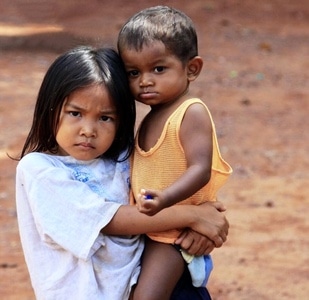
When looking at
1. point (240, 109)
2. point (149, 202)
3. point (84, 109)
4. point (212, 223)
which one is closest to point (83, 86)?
point (84, 109)

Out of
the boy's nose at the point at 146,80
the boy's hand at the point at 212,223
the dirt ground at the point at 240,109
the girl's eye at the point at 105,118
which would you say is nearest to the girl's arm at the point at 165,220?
the boy's hand at the point at 212,223

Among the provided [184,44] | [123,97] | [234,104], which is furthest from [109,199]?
[234,104]

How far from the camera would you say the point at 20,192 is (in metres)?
2.95

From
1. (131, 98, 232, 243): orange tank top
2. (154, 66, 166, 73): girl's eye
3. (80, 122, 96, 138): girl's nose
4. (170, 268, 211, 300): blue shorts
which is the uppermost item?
(154, 66, 166, 73): girl's eye

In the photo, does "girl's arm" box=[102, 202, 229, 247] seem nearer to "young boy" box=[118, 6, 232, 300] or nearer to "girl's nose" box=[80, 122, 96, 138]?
"young boy" box=[118, 6, 232, 300]

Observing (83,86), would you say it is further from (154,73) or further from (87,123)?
(154,73)

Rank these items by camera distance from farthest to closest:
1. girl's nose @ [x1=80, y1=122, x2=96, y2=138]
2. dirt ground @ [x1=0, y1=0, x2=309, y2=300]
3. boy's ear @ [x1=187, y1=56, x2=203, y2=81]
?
dirt ground @ [x1=0, y1=0, x2=309, y2=300]
boy's ear @ [x1=187, y1=56, x2=203, y2=81]
girl's nose @ [x1=80, y1=122, x2=96, y2=138]

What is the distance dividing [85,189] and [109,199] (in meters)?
0.09

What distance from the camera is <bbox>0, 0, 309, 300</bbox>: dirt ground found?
6.25 meters

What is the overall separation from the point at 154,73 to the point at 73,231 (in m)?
0.52

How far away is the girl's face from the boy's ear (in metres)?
0.27

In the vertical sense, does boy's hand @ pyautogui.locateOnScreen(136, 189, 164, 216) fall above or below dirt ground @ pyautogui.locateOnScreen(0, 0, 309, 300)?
above

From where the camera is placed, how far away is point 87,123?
9.37 ft

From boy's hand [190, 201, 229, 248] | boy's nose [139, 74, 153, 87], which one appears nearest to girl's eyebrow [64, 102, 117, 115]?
boy's nose [139, 74, 153, 87]
